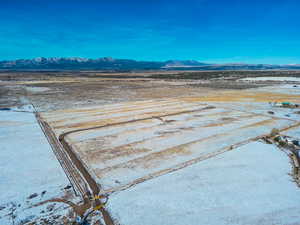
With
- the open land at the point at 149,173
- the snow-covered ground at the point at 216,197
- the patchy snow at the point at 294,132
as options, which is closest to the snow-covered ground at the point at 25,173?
the open land at the point at 149,173

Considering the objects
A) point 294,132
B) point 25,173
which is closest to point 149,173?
point 25,173

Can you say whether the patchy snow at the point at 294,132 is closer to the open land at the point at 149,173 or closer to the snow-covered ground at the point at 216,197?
the open land at the point at 149,173

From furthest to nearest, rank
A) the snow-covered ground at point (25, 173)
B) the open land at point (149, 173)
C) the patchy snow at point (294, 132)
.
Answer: the patchy snow at point (294, 132), the snow-covered ground at point (25, 173), the open land at point (149, 173)

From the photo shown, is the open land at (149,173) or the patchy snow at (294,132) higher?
the patchy snow at (294,132)

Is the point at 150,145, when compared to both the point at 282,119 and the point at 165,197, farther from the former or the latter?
the point at 282,119

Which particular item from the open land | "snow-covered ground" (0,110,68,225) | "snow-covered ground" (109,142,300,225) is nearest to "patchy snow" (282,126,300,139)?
the open land

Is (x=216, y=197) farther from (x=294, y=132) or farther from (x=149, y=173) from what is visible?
(x=294, y=132)

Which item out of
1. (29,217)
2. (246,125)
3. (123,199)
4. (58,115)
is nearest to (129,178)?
(123,199)
